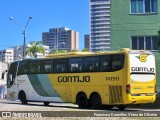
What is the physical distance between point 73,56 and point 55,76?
7.01ft

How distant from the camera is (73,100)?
2645cm

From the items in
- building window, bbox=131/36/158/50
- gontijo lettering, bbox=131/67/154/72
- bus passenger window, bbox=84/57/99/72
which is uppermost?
building window, bbox=131/36/158/50

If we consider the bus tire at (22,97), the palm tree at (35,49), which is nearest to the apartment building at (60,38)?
the palm tree at (35,49)

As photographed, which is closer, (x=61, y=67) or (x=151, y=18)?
A: (x=61, y=67)

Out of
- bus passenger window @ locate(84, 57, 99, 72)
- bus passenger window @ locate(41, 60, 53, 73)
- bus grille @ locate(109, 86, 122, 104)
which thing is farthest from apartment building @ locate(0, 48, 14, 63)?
bus grille @ locate(109, 86, 122, 104)

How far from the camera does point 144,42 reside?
39.6 meters

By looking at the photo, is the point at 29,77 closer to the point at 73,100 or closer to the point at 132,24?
the point at 73,100

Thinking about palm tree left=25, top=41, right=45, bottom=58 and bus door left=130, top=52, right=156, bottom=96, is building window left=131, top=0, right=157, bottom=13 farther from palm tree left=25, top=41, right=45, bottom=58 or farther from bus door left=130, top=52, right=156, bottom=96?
palm tree left=25, top=41, right=45, bottom=58

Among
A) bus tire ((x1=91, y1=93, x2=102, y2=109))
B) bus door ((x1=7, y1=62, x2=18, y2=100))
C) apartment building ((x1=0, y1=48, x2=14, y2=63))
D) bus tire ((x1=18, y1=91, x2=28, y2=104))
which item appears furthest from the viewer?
apartment building ((x1=0, y1=48, x2=14, y2=63))

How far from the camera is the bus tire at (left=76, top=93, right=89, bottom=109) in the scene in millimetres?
25337

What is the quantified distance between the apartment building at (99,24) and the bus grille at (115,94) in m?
101

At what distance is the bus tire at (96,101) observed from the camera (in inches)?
961

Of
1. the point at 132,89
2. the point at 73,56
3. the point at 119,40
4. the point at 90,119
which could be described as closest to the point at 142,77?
the point at 132,89

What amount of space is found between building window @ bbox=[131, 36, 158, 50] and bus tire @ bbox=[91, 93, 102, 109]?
1563 cm
